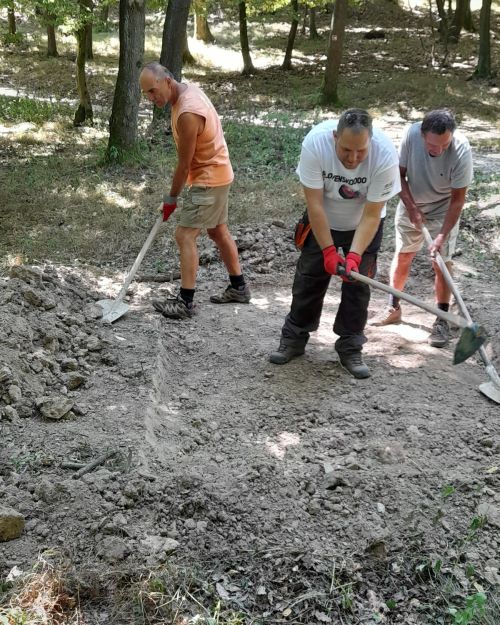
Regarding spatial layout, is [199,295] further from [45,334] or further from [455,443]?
[455,443]

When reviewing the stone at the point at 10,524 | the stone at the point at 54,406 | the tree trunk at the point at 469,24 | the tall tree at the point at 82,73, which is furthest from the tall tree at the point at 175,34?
the tree trunk at the point at 469,24

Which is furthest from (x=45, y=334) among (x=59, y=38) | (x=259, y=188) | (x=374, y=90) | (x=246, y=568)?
(x=59, y=38)

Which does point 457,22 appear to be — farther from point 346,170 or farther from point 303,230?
point 346,170

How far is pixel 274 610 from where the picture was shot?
282cm

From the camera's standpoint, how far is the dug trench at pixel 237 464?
2.90 m

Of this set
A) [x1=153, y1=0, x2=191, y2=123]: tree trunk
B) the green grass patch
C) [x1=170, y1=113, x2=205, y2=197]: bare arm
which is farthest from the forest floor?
the green grass patch

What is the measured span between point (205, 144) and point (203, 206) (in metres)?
0.50

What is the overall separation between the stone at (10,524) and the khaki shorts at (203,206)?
9.93 feet

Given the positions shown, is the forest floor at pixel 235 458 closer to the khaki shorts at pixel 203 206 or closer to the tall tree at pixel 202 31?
the khaki shorts at pixel 203 206

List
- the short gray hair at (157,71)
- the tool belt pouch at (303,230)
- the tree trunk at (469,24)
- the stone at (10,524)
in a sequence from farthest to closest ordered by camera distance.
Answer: the tree trunk at (469,24)
the short gray hair at (157,71)
the tool belt pouch at (303,230)
the stone at (10,524)

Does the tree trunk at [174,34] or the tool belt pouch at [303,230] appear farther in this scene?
the tree trunk at [174,34]

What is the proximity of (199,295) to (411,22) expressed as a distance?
24167mm

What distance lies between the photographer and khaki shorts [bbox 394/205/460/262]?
5.28 meters

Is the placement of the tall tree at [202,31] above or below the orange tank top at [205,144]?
below
